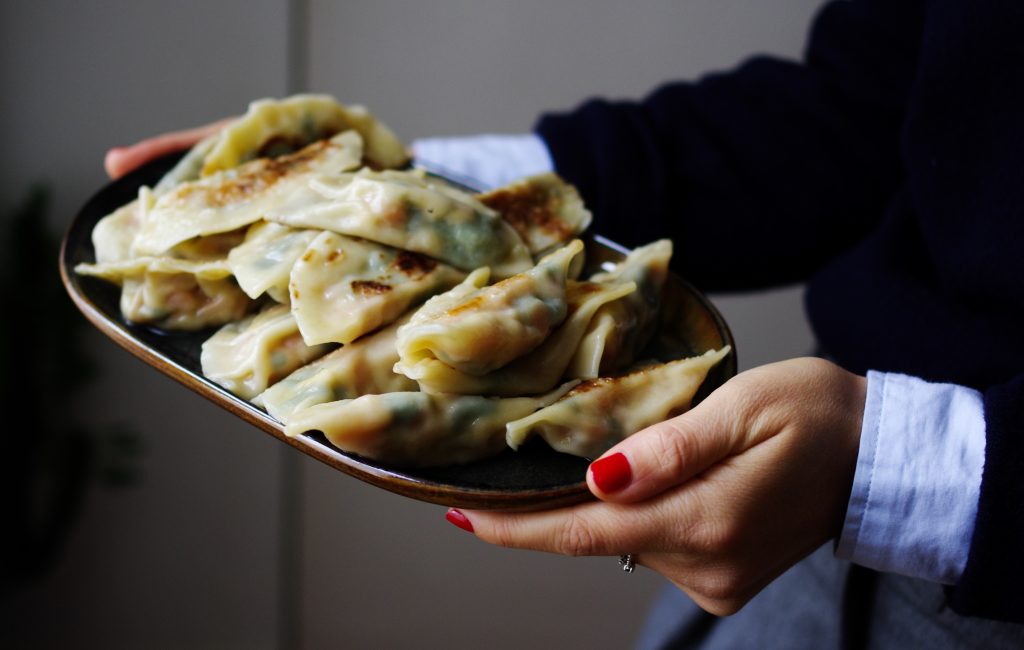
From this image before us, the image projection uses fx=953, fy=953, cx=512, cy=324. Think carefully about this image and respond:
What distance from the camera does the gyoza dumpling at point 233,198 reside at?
37.3 inches

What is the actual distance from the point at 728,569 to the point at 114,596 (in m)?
1.95

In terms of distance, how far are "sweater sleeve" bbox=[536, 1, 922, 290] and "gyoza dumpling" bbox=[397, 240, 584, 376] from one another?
402 mm

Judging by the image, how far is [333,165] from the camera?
102cm

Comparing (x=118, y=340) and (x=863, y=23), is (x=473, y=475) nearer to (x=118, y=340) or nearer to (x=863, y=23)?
(x=118, y=340)

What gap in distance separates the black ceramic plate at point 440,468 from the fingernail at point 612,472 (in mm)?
38

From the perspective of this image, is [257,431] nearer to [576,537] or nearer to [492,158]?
[492,158]

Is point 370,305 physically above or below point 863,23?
below

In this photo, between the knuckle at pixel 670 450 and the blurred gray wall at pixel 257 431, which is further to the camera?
the blurred gray wall at pixel 257 431

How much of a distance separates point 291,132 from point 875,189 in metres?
0.75

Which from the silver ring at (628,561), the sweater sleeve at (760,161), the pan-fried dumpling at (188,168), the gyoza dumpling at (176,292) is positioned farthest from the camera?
the sweater sleeve at (760,161)

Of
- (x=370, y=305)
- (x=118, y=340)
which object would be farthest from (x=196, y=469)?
(x=370, y=305)

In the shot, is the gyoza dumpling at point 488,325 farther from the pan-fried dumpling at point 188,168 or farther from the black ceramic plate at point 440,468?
the pan-fried dumpling at point 188,168

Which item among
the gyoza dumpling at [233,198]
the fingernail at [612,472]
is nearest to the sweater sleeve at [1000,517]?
the fingernail at [612,472]

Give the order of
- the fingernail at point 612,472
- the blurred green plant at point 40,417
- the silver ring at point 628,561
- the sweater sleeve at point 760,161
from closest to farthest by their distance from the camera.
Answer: the fingernail at point 612,472, the silver ring at point 628,561, the sweater sleeve at point 760,161, the blurred green plant at point 40,417
